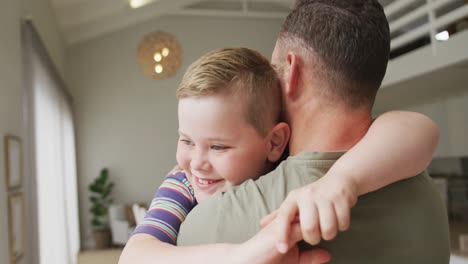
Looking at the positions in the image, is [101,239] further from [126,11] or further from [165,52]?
[165,52]

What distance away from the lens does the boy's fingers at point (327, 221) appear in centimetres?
63

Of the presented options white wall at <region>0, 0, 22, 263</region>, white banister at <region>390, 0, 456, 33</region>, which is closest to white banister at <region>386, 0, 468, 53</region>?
white banister at <region>390, 0, 456, 33</region>

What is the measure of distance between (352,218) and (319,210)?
192 mm

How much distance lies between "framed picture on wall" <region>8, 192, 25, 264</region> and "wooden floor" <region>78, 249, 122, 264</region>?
4448mm

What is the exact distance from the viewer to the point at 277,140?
39.6 inches

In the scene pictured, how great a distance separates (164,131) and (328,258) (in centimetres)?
1101

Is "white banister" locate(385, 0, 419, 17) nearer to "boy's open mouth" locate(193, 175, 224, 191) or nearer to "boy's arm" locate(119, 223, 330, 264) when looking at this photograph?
"boy's open mouth" locate(193, 175, 224, 191)

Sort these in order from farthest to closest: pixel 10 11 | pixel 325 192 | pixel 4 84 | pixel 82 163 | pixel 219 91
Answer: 1. pixel 82 163
2. pixel 10 11
3. pixel 4 84
4. pixel 219 91
5. pixel 325 192

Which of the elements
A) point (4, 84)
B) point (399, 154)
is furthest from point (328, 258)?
point (4, 84)

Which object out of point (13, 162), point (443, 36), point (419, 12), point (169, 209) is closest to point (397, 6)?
point (419, 12)

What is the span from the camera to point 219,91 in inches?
36.9

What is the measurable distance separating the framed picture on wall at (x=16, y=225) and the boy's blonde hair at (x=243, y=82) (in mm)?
3273

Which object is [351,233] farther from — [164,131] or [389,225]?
[164,131]

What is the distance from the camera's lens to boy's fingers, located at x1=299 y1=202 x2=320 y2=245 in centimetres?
64
